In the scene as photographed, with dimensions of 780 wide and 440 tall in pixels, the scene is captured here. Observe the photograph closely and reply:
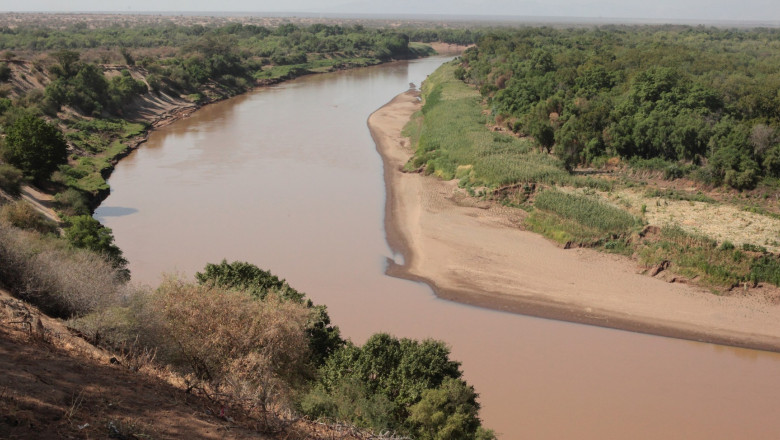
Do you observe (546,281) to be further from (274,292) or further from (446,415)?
(446,415)

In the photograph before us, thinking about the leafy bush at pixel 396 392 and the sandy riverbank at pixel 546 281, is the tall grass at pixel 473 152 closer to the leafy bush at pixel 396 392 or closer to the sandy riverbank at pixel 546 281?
the sandy riverbank at pixel 546 281

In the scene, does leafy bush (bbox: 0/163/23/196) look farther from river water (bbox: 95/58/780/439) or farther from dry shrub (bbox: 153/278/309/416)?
dry shrub (bbox: 153/278/309/416)

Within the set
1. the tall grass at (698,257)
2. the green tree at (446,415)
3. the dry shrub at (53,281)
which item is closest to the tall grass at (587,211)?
the tall grass at (698,257)

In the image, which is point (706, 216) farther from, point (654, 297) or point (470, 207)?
point (470, 207)

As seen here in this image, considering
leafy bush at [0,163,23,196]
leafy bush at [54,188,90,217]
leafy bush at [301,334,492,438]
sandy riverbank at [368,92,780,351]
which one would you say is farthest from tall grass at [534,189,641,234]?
leafy bush at [0,163,23,196]

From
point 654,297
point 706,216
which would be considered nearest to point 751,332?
point 654,297

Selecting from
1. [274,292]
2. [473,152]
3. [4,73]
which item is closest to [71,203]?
[274,292]
